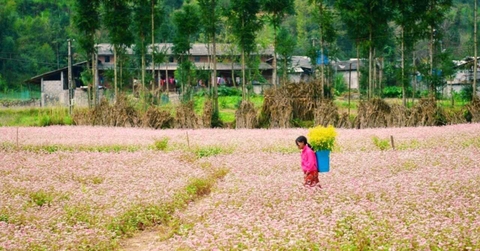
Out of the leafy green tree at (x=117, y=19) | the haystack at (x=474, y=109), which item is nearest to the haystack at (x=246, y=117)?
the haystack at (x=474, y=109)

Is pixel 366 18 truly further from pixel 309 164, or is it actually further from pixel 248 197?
pixel 248 197

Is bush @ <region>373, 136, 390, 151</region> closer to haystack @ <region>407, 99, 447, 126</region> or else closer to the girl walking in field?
haystack @ <region>407, 99, 447, 126</region>

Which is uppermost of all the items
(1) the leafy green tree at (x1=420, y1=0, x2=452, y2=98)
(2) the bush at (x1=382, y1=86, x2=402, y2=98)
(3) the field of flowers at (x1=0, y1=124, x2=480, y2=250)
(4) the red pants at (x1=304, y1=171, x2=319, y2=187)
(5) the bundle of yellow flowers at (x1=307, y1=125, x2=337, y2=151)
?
(1) the leafy green tree at (x1=420, y1=0, x2=452, y2=98)

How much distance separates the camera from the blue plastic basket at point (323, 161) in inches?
646

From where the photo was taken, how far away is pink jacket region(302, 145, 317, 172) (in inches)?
628

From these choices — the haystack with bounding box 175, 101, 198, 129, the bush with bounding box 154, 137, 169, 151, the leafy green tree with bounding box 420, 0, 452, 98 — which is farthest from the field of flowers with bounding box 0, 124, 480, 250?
the leafy green tree with bounding box 420, 0, 452, 98

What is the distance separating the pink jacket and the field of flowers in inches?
18.9

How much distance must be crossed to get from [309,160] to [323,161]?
698 millimetres

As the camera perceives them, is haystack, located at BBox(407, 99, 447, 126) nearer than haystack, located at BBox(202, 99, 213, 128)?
Yes

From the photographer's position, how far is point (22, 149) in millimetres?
27141

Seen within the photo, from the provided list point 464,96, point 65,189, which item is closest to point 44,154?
point 65,189

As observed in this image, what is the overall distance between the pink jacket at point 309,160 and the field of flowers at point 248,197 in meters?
0.48

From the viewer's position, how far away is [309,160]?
52.4ft

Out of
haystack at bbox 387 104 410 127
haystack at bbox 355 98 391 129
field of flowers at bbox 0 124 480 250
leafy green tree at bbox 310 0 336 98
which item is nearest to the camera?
field of flowers at bbox 0 124 480 250
